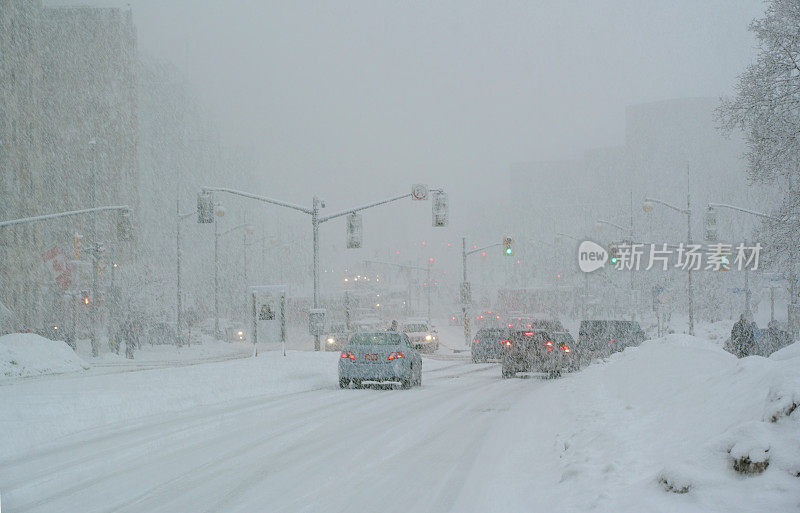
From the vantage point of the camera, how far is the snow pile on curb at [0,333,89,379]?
2872 centimetres

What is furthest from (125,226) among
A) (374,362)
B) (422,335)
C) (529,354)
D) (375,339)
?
(422,335)

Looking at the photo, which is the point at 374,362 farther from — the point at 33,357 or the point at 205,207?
the point at 33,357

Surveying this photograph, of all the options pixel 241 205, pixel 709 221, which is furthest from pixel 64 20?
pixel 709 221

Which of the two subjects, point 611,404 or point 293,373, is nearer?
point 611,404

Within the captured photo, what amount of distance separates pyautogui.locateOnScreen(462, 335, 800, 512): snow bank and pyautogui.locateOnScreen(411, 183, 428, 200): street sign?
1815cm

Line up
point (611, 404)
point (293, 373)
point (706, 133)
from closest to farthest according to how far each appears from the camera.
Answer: point (611, 404)
point (293, 373)
point (706, 133)

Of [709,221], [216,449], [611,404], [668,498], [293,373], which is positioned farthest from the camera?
[709,221]

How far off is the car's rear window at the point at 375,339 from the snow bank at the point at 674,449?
8.22m

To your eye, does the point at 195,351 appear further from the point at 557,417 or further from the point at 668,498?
the point at 668,498

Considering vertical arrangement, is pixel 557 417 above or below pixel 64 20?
below

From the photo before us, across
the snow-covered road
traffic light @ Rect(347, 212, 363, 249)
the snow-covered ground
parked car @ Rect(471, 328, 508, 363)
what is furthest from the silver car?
parked car @ Rect(471, 328, 508, 363)

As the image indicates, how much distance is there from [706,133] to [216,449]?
167 metres

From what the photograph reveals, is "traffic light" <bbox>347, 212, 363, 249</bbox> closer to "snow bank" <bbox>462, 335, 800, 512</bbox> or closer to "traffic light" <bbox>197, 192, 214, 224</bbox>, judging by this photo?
"traffic light" <bbox>197, 192, 214, 224</bbox>

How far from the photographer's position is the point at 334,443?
38.0ft
